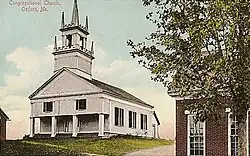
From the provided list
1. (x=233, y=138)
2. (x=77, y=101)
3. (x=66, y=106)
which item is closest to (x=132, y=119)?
(x=77, y=101)

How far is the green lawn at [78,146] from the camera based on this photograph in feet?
26.8

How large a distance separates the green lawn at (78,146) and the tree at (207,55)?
119cm

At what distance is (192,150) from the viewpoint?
32.6 ft

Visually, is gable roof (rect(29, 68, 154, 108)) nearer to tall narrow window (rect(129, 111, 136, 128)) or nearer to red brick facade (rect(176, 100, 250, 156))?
tall narrow window (rect(129, 111, 136, 128))

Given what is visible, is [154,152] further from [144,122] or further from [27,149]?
[27,149]

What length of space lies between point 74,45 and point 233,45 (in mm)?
2575

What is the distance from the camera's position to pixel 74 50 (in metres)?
8.56

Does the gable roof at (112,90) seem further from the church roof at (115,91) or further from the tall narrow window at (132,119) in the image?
the tall narrow window at (132,119)

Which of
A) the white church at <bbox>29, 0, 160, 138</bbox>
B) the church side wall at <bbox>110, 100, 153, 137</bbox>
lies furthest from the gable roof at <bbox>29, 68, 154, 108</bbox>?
the church side wall at <bbox>110, 100, 153, 137</bbox>

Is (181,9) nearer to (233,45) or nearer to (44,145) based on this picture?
(233,45)

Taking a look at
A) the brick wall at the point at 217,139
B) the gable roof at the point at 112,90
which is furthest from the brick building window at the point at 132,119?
the brick wall at the point at 217,139

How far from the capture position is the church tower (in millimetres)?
8539

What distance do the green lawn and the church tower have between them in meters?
1.05

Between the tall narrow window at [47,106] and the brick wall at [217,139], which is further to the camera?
the brick wall at [217,139]
